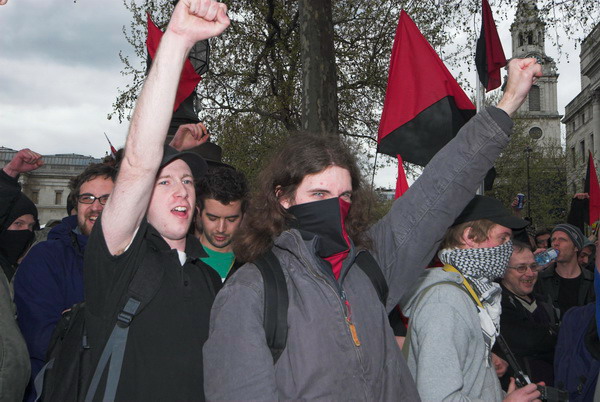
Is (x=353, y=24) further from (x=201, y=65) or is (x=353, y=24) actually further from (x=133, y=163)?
(x=133, y=163)

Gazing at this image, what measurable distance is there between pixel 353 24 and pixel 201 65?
11706 millimetres

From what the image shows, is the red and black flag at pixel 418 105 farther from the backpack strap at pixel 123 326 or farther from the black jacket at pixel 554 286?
the black jacket at pixel 554 286

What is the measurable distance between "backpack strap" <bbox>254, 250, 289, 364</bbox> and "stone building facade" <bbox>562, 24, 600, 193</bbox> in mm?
46876

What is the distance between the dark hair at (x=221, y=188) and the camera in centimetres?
450

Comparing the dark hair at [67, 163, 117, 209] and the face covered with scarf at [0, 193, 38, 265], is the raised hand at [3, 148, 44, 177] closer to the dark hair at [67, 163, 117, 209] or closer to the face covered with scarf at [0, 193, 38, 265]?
the face covered with scarf at [0, 193, 38, 265]

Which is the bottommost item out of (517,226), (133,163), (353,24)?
(517,226)

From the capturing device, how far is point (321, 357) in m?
2.02

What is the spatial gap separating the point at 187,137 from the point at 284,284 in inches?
76.5

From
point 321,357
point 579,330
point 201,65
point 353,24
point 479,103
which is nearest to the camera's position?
point 321,357

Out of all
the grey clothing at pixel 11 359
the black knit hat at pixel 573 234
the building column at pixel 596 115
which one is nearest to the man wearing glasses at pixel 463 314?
the grey clothing at pixel 11 359

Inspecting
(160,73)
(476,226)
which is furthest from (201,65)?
(160,73)

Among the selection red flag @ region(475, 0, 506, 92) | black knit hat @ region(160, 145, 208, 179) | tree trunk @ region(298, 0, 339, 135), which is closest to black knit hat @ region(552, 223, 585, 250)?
red flag @ region(475, 0, 506, 92)

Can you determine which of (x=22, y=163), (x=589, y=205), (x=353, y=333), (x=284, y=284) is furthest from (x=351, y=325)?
(x=589, y=205)

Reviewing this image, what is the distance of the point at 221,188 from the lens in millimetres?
4512
